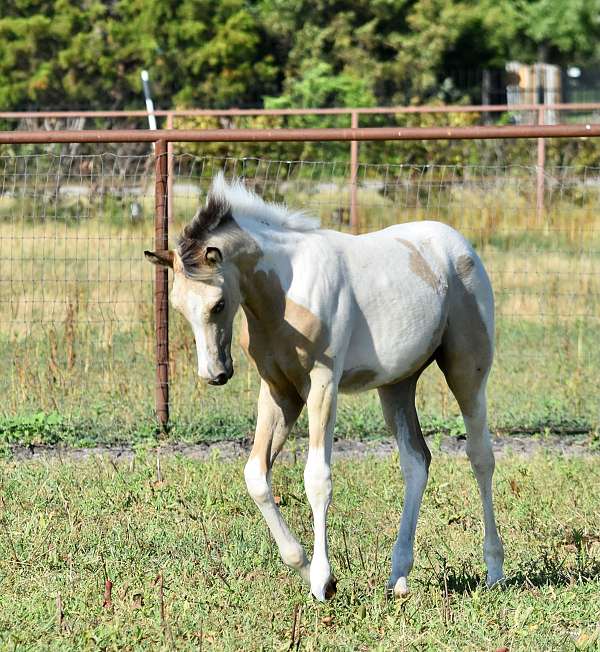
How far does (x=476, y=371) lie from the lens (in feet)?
18.5

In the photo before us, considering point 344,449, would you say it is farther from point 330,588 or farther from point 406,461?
point 330,588

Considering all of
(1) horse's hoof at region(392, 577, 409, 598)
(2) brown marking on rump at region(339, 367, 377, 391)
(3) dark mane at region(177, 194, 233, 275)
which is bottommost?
(1) horse's hoof at region(392, 577, 409, 598)

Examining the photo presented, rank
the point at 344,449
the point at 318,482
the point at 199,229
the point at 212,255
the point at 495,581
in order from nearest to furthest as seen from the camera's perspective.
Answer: the point at 212,255
the point at 199,229
the point at 318,482
the point at 495,581
the point at 344,449

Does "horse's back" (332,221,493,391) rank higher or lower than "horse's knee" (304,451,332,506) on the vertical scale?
higher

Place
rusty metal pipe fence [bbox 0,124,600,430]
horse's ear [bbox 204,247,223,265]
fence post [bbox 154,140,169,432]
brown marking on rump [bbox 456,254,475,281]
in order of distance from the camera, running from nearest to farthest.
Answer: horse's ear [bbox 204,247,223,265], brown marking on rump [bbox 456,254,475,281], rusty metal pipe fence [bbox 0,124,600,430], fence post [bbox 154,140,169,432]

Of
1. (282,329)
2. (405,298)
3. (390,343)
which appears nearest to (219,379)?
(282,329)

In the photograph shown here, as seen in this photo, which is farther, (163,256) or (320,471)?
(320,471)

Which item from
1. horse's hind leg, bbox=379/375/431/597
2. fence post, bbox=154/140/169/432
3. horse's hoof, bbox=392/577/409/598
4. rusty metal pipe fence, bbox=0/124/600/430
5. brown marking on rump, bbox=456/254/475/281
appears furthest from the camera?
fence post, bbox=154/140/169/432

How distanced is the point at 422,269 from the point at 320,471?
1072 mm

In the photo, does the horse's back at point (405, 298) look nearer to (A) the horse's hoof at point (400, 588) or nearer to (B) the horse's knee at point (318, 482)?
(B) the horse's knee at point (318, 482)

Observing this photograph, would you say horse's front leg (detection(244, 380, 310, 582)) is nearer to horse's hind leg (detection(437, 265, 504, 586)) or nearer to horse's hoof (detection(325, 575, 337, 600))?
horse's hoof (detection(325, 575, 337, 600))

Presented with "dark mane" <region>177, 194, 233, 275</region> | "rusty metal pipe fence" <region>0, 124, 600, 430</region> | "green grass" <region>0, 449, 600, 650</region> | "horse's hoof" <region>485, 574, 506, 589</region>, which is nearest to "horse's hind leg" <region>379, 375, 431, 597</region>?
"green grass" <region>0, 449, 600, 650</region>

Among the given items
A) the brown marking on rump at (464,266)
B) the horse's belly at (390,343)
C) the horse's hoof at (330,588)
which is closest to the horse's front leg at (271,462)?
the horse's hoof at (330,588)

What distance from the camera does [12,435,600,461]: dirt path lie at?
7.96 metres
